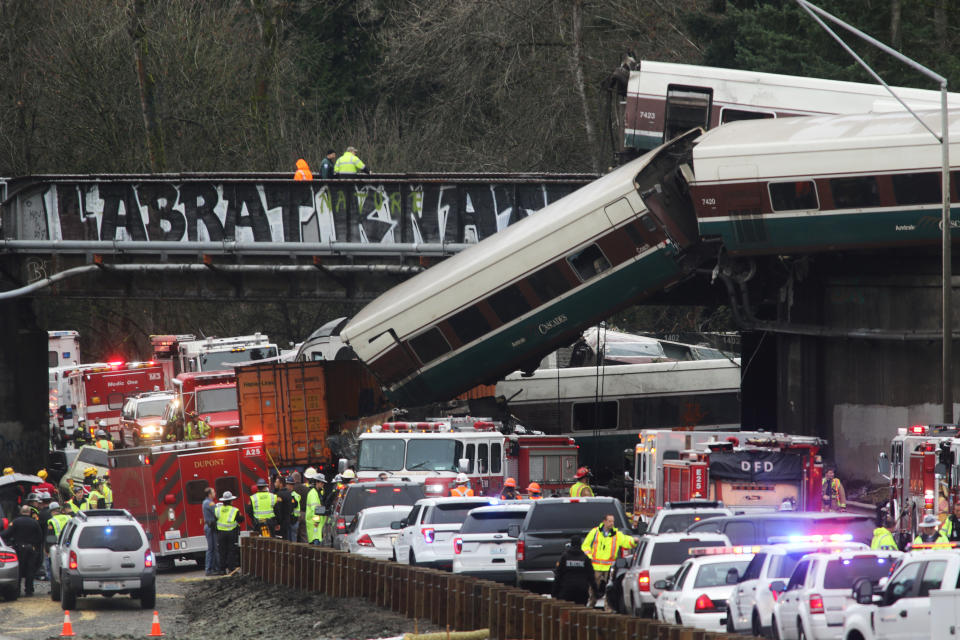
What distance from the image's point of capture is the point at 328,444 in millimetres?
39531

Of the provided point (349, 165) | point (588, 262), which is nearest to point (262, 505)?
point (588, 262)

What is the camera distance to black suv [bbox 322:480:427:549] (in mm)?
29516

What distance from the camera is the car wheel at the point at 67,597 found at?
26391 millimetres

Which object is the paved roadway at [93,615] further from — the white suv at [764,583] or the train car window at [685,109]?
the train car window at [685,109]

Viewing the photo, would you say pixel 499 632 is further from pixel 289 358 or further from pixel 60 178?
pixel 289 358

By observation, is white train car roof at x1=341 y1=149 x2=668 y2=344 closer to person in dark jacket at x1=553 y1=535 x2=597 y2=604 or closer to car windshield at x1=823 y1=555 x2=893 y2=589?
person in dark jacket at x1=553 y1=535 x2=597 y2=604

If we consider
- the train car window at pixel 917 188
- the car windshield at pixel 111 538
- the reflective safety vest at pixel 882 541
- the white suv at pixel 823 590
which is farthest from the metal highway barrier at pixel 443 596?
the train car window at pixel 917 188

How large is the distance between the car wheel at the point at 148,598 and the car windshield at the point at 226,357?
23.2m

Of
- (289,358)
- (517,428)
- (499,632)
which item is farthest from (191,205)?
(499,632)

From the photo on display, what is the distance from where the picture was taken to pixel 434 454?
33.4 meters

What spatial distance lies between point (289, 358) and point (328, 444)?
12.8m

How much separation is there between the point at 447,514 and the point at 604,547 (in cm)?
427

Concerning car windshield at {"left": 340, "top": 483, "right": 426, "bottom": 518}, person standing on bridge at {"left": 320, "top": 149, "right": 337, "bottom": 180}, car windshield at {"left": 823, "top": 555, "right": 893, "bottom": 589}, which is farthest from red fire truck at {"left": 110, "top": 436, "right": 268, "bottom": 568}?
car windshield at {"left": 823, "top": 555, "right": 893, "bottom": 589}

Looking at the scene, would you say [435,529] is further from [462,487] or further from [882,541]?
[882,541]
